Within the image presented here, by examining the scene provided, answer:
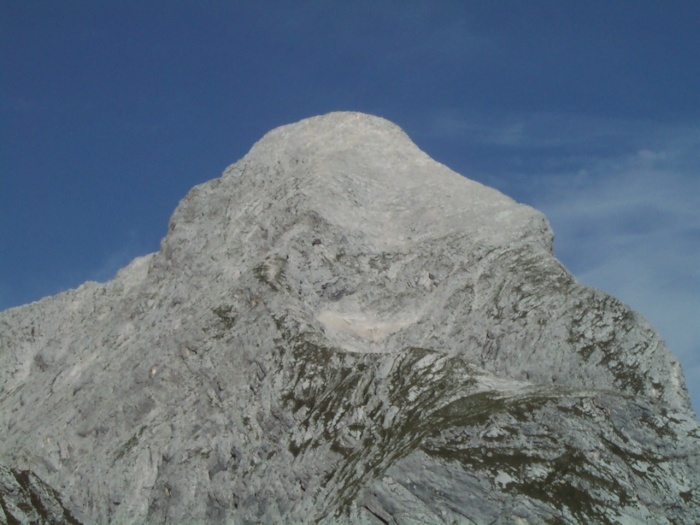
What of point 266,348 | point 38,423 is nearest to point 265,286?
point 266,348

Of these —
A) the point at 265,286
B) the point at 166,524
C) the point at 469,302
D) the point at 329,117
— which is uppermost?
the point at 329,117

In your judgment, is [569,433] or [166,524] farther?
[166,524]

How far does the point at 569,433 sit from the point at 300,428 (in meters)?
23.7

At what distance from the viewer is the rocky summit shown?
74625 mm

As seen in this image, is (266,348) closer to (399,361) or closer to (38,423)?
(399,361)

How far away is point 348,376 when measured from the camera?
91.8m

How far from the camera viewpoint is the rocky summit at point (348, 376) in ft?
245

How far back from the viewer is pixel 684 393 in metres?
82.9

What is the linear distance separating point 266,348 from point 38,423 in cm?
2707

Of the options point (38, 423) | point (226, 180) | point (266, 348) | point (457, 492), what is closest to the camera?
point (457, 492)

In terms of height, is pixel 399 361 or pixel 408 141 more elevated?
pixel 408 141

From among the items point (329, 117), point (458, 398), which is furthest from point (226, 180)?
point (458, 398)

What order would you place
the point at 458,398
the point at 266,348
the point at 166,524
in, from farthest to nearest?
1. the point at 266,348
2. the point at 166,524
3. the point at 458,398

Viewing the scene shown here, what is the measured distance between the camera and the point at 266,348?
99500 millimetres
